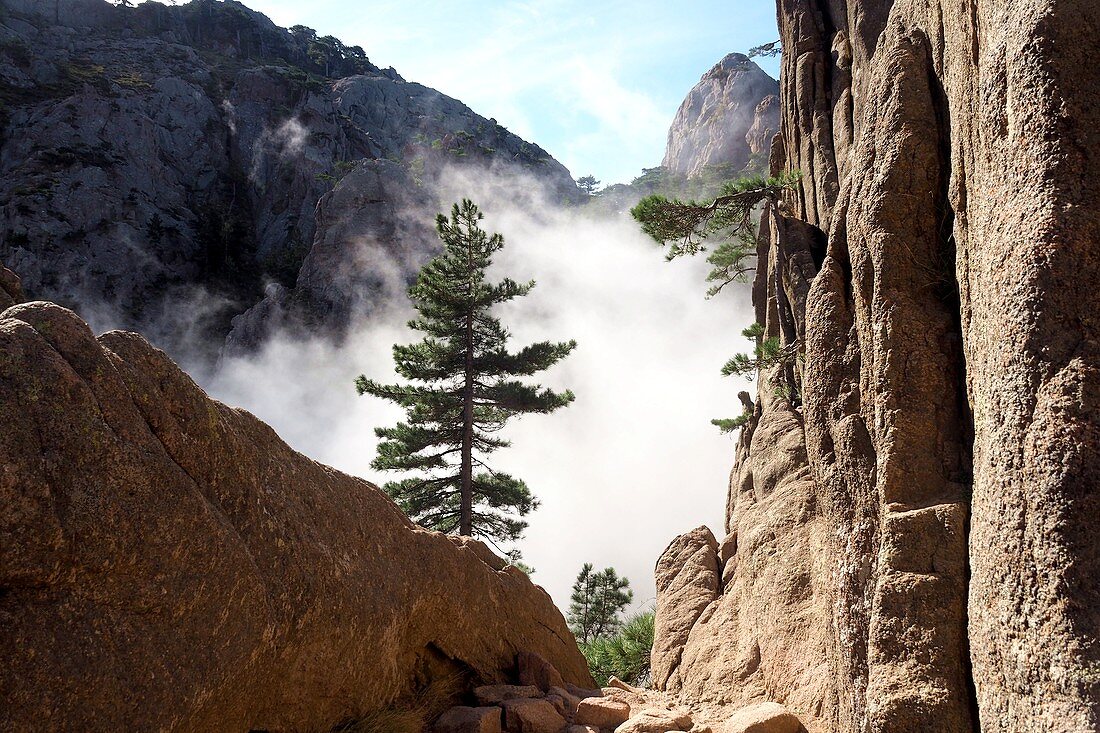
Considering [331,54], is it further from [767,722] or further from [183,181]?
[767,722]

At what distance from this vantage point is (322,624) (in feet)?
17.3

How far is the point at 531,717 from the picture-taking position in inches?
253

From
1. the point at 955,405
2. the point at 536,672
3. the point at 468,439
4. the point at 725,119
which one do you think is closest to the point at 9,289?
the point at 536,672

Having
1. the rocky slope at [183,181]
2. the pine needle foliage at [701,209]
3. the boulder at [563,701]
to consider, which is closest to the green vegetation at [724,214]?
the pine needle foliage at [701,209]

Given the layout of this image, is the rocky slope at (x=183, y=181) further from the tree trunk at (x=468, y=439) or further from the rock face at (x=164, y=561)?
the rock face at (x=164, y=561)

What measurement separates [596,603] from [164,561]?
22.6 meters

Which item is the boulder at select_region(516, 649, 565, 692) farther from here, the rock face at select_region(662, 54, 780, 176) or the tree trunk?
the rock face at select_region(662, 54, 780, 176)

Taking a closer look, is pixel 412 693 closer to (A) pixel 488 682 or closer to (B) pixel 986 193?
(A) pixel 488 682

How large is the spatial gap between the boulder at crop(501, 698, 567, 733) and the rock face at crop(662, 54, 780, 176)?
79458 millimetres

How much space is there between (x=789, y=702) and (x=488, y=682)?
9.30ft

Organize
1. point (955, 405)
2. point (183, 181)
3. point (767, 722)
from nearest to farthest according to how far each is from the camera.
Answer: point (955, 405) → point (767, 722) → point (183, 181)

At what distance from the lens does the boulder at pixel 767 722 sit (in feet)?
19.9

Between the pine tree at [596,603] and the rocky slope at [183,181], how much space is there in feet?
110

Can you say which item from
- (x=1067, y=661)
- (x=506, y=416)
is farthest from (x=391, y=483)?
(x=1067, y=661)
